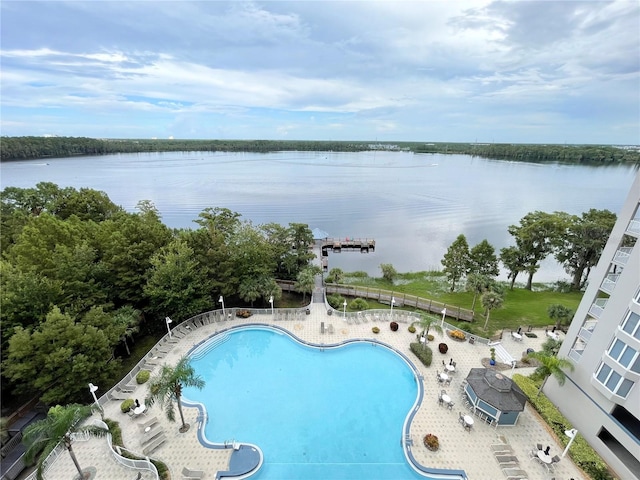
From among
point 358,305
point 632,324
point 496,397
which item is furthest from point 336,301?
point 632,324

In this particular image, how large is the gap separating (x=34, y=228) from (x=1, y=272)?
6.30 m

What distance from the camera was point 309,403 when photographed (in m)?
17.9

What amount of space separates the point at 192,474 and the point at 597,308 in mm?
20562

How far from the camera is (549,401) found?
17281 millimetres

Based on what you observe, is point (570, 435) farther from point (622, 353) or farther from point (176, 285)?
point (176, 285)

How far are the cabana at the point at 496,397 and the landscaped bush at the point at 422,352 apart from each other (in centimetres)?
315

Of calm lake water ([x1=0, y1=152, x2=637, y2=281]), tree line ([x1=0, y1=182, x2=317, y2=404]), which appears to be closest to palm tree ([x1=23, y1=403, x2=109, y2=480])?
tree line ([x1=0, y1=182, x2=317, y2=404])

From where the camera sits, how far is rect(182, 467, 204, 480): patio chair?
523 inches

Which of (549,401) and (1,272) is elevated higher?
(1,272)

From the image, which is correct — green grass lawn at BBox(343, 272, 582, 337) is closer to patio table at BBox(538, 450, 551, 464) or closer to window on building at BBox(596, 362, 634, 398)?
window on building at BBox(596, 362, 634, 398)

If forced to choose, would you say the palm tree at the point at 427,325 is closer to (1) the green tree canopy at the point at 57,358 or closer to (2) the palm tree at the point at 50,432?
(2) the palm tree at the point at 50,432

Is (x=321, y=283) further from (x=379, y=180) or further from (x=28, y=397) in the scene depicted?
(x=379, y=180)

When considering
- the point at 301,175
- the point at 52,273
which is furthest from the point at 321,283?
the point at 301,175

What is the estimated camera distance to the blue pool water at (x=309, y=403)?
47.4ft
